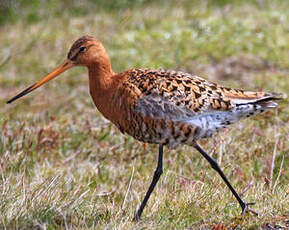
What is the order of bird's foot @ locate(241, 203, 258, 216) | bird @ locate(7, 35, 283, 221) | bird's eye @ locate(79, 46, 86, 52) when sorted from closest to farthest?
bird's foot @ locate(241, 203, 258, 216), bird @ locate(7, 35, 283, 221), bird's eye @ locate(79, 46, 86, 52)

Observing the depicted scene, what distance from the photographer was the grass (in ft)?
13.6

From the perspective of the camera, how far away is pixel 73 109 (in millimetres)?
7422

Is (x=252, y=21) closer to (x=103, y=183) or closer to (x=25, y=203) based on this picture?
(x=103, y=183)

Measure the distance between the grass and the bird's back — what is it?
1.55 ft

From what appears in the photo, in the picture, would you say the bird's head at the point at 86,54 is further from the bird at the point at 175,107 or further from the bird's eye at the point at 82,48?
the bird at the point at 175,107

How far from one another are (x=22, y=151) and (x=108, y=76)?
133 cm

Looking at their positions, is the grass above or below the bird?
below

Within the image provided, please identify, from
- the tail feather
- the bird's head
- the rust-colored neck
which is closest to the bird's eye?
the bird's head

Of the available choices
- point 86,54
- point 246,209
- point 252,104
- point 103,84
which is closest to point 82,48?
point 86,54

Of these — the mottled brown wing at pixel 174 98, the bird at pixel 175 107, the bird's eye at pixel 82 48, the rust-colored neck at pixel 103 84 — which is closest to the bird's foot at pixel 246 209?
the bird at pixel 175 107

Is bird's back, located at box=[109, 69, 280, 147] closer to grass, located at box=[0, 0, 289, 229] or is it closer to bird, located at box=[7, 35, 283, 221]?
bird, located at box=[7, 35, 283, 221]

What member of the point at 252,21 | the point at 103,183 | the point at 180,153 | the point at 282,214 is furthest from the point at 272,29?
the point at 282,214

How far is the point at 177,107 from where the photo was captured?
4.27 metres

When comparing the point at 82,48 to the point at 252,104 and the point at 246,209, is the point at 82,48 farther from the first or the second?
the point at 246,209
